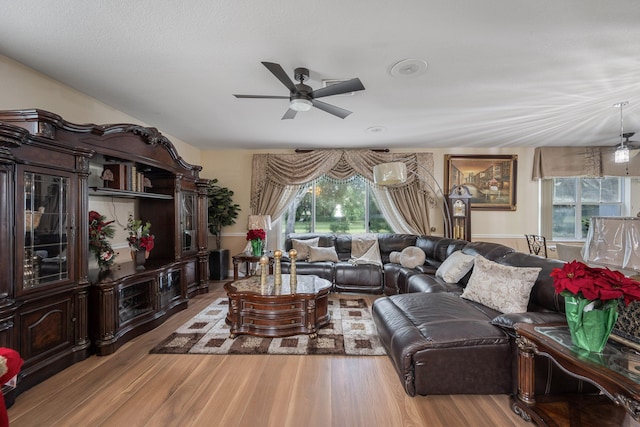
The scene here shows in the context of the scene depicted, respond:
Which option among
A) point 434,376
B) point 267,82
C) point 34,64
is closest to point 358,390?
point 434,376

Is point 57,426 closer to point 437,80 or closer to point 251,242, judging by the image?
point 251,242

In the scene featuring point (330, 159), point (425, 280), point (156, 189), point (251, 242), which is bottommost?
point (425, 280)

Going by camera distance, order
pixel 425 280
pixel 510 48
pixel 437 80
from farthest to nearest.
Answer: pixel 425 280
pixel 437 80
pixel 510 48

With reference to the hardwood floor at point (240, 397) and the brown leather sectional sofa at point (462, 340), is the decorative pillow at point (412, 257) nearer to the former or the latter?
the brown leather sectional sofa at point (462, 340)

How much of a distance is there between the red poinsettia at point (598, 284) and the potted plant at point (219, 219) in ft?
15.5

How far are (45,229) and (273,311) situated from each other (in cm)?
195

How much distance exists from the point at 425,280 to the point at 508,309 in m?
1.09

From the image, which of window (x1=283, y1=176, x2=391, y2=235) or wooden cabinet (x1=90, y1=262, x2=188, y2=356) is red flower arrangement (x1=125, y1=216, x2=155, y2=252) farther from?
window (x1=283, y1=176, x2=391, y2=235)

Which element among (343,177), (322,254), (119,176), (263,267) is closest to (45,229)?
(119,176)

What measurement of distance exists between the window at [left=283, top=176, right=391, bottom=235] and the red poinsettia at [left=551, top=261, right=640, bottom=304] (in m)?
4.00

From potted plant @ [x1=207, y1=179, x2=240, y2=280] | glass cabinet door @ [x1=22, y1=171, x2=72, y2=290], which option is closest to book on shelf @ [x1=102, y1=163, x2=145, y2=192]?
glass cabinet door @ [x1=22, y1=171, x2=72, y2=290]

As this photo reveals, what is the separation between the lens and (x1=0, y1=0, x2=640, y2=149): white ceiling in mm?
1760

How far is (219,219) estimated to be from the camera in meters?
5.16

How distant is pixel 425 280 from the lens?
3.28 m
